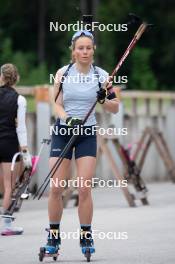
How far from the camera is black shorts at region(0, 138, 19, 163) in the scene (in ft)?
50.6

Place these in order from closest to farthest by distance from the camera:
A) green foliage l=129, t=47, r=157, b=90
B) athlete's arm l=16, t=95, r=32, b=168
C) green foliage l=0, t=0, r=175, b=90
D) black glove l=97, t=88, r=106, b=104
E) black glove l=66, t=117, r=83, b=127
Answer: black glove l=66, t=117, r=83, b=127 → black glove l=97, t=88, r=106, b=104 → athlete's arm l=16, t=95, r=32, b=168 → green foliage l=129, t=47, r=157, b=90 → green foliage l=0, t=0, r=175, b=90

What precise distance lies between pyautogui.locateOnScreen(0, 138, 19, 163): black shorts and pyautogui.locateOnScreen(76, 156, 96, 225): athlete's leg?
364 centimetres

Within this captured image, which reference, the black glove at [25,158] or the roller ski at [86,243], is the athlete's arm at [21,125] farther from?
the roller ski at [86,243]

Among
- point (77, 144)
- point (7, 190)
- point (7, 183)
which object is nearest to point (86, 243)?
point (77, 144)

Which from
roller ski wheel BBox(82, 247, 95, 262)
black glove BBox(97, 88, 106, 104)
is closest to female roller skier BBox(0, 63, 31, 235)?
roller ski wheel BBox(82, 247, 95, 262)

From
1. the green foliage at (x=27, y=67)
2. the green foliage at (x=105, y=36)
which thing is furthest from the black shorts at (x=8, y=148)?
the green foliage at (x=105, y=36)

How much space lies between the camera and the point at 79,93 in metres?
11.9

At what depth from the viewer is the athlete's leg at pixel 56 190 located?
1174 cm

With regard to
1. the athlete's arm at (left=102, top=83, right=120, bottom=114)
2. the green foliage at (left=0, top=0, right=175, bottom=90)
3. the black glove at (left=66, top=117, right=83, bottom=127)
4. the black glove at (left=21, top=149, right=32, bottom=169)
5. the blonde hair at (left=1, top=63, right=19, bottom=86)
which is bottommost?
the black glove at (left=21, top=149, right=32, bottom=169)

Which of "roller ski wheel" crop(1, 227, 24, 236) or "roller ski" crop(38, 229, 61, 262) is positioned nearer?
"roller ski" crop(38, 229, 61, 262)

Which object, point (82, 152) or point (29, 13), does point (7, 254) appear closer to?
point (82, 152)

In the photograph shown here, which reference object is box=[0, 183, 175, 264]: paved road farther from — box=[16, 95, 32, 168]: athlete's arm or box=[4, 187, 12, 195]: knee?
box=[16, 95, 32, 168]: athlete's arm

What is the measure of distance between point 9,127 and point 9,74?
2.39 ft

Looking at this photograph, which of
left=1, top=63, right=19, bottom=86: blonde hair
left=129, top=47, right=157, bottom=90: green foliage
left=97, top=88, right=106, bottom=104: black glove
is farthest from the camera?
left=129, top=47, right=157, bottom=90: green foliage
